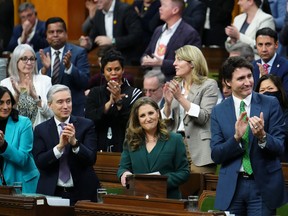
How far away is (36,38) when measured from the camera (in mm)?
11938

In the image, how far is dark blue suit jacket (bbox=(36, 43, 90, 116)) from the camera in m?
10.2

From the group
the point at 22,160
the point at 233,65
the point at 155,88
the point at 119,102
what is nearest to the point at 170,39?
the point at 155,88

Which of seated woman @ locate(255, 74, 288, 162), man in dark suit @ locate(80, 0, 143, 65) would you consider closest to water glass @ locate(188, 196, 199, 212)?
seated woman @ locate(255, 74, 288, 162)

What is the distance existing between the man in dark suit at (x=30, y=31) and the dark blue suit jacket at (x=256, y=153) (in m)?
5.09

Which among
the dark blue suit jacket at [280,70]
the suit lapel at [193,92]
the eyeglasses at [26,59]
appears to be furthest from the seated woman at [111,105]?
the dark blue suit jacket at [280,70]

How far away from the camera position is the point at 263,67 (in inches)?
357

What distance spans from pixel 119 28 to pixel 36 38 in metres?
1.01

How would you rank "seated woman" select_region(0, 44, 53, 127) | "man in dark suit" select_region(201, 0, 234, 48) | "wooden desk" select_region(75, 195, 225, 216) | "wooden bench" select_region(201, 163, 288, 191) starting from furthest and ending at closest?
"man in dark suit" select_region(201, 0, 234, 48) → "seated woman" select_region(0, 44, 53, 127) → "wooden bench" select_region(201, 163, 288, 191) → "wooden desk" select_region(75, 195, 225, 216)

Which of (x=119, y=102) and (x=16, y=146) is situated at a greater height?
(x=119, y=102)

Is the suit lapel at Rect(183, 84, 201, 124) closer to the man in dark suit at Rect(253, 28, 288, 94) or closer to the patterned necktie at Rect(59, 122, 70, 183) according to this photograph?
the man in dark suit at Rect(253, 28, 288, 94)

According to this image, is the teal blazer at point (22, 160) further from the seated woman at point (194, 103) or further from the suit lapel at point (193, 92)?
the suit lapel at point (193, 92)

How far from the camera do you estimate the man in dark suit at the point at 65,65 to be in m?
10.2

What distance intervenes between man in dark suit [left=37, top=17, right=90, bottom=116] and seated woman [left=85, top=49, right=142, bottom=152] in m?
0.90

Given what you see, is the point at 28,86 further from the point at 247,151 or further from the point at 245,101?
the point at 247,151
